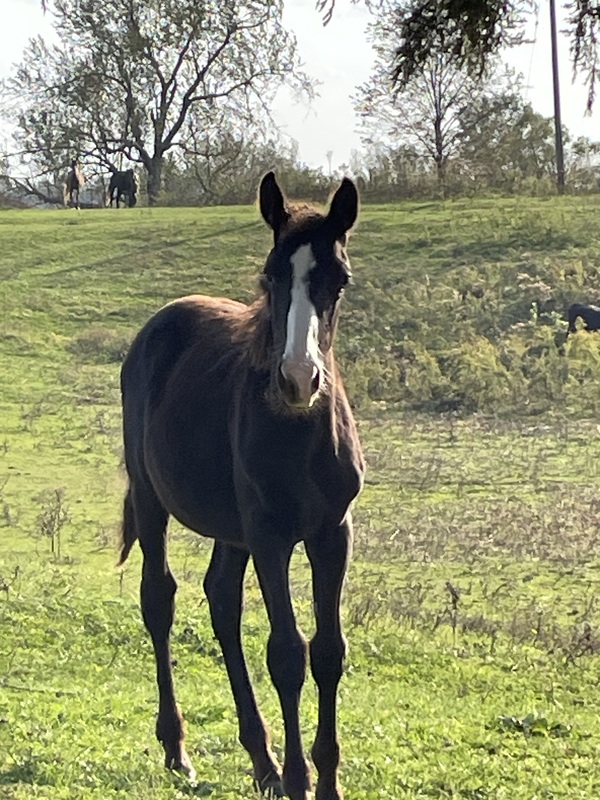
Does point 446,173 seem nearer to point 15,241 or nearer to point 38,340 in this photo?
point 15,241

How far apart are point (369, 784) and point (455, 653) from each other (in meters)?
2.96

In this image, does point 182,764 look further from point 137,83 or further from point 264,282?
point 137,83

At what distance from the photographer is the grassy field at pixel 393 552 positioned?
5.85m

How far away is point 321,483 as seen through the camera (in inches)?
192

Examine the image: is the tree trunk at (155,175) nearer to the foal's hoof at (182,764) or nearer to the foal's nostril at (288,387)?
the foal's hoof at (182,764)

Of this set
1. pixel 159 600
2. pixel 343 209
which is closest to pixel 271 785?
pixel 159 600

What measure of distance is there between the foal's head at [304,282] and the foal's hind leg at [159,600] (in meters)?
1.82

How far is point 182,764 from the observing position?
18.2 feet

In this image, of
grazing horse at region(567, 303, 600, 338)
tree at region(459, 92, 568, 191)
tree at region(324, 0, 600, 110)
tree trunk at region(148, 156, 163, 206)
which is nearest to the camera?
tree at region(324, 0, 600, 110)

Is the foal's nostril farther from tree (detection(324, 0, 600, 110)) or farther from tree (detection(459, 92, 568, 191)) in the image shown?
tree (detection(459, 92, 568, 191))

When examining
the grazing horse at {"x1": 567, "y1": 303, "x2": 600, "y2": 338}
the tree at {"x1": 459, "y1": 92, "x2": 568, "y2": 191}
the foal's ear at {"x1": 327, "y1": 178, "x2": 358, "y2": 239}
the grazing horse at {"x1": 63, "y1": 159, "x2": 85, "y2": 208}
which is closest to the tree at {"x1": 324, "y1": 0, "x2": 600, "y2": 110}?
the foal's ear at {"x1": 327, "y1": 178, "x2": 358, "y2": 239}

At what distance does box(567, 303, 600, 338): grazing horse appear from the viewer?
23859 millimetres

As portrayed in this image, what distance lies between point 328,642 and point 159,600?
148 cm

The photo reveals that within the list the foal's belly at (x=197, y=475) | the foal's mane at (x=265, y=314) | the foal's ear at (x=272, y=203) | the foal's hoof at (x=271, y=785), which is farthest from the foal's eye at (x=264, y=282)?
the foal's hoof at (x=271, y=785)
